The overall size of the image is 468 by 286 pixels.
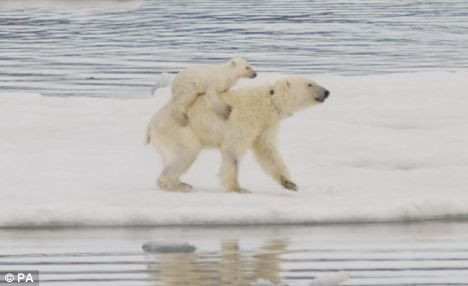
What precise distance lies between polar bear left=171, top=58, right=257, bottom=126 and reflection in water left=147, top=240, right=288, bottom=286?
185cm

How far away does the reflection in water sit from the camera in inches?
368

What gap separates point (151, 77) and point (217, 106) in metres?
12.1

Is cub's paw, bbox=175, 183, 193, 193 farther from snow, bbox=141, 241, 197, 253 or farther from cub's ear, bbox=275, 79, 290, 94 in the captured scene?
snow, bbox=141, 241, 197, 253

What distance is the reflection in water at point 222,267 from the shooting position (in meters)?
9.34

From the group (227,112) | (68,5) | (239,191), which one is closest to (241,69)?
(227,112)

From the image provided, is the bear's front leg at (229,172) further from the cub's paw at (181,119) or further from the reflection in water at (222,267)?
the reflection in water at (222,267)

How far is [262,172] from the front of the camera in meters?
13.5

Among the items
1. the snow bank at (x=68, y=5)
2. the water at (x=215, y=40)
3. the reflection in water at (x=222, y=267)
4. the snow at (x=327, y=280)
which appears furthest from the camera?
the snow bank at (x=68, y=5)

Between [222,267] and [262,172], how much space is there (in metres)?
3.76

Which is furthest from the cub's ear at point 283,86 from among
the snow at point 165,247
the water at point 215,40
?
the water at point 215,40

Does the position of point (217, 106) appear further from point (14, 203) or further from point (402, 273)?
point (402, 273)

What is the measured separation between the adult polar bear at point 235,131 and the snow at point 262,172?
0.18 metres

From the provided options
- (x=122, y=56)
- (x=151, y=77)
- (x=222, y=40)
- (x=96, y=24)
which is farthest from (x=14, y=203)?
(x=96, y=24)

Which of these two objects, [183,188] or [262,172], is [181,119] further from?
[262,172]
